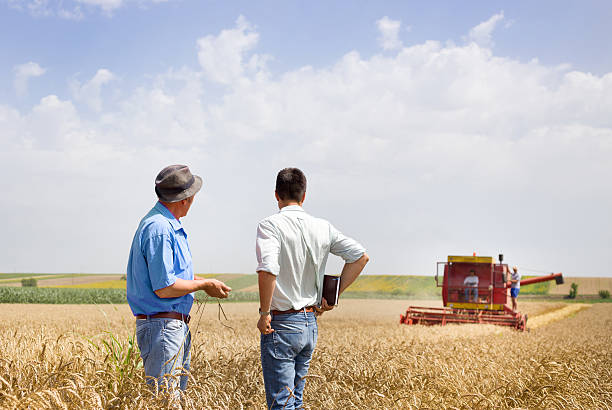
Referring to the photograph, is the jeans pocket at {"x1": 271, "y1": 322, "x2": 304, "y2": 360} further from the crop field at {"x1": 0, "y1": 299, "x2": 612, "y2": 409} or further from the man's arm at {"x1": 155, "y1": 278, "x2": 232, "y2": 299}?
the crop field at {"x1": 0, "y1": 299, "x2": 612, "y2": 409}

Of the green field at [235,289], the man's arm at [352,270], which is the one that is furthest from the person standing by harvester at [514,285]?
the man's arm at [352,270]

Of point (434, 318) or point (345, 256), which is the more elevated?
point (345, 256)

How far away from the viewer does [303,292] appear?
3.91 m

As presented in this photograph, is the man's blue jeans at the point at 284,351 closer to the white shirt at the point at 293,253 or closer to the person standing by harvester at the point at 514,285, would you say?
the white shirt at the point at 293,253

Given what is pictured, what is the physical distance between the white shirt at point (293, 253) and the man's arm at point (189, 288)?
299 millimetres

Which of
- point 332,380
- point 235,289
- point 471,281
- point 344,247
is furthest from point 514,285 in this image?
point 235,289

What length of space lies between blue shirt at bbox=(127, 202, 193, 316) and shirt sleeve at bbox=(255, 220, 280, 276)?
0.49m

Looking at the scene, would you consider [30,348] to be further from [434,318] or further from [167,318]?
[434,318]

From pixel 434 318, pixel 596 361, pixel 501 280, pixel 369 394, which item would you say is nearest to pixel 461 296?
pixel 501 280

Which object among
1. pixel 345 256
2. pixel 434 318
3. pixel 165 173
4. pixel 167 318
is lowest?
pixel 434 318

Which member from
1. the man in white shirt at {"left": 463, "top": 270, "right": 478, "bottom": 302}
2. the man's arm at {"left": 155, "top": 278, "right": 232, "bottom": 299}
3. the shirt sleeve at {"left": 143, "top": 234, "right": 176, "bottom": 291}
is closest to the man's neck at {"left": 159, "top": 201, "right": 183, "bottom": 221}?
the shirt sleeve at {"left": 143, "top": 234, "right": 176, "bottom": 291}

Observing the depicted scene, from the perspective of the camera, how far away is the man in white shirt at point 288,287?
3739 mm

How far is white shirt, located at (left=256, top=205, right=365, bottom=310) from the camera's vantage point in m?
3.70

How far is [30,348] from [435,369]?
4772 millimetres
